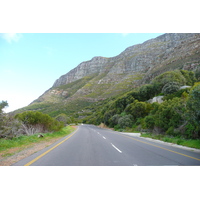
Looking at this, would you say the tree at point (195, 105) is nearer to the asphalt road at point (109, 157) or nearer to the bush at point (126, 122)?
the asphalt road at point (109, 157)

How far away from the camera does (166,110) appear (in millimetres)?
20281

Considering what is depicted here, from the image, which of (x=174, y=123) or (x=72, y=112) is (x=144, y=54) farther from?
(x=174, y=123)

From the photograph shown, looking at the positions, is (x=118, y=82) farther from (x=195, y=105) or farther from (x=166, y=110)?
(x=195, y=105)

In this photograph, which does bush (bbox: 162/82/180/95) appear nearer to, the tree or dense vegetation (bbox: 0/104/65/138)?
dense vegetation (bbox: 0/104/65/138)

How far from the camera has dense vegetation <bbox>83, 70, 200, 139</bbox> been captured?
11.4 m

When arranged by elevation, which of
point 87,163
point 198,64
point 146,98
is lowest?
point 87,163

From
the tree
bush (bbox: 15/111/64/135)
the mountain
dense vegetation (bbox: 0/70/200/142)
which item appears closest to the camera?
the tree

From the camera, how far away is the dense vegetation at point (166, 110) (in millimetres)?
11403

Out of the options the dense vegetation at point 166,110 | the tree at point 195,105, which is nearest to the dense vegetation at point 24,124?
the tree at point 195,105

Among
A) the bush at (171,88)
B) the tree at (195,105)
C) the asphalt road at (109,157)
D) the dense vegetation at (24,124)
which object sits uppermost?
the bush at (171,88)

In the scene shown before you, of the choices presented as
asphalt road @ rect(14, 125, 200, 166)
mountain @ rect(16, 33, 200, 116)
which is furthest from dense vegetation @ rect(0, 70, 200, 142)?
mountain @ rect(16, 33, 200, 116)

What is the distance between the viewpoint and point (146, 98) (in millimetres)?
53094

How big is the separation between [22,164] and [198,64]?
72.0 metres
